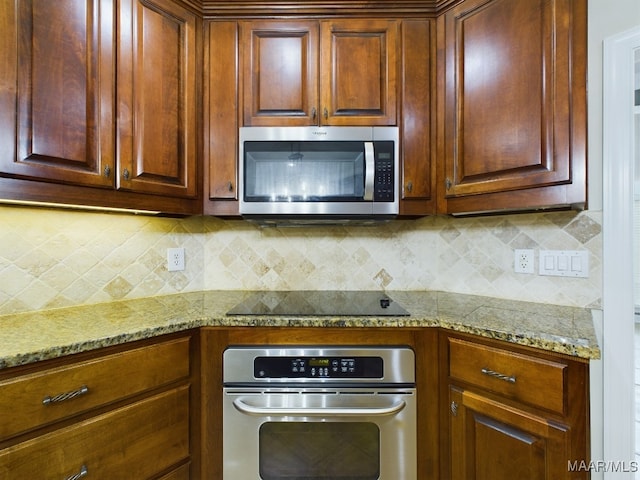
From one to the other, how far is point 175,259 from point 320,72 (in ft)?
3.90

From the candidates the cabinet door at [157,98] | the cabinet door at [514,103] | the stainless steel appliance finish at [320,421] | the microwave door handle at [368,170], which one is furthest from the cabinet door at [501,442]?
the cabinet door at [157,98]

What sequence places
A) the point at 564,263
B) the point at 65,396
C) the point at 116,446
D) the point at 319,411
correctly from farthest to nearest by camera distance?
the point at 564,263 → the point at 319,411 → the point at 116,446 → the point at 65,396

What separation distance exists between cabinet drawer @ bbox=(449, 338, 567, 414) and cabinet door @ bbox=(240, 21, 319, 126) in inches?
44.8

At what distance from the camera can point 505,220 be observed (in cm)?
153

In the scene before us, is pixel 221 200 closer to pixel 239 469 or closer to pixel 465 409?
pixel 239 469

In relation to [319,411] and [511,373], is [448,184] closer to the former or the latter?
[511,373]

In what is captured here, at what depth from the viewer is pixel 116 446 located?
1.01 m

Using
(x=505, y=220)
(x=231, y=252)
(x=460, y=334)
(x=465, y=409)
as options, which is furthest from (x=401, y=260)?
(x=231, y=252)

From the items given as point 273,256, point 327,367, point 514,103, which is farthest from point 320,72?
point 327,367

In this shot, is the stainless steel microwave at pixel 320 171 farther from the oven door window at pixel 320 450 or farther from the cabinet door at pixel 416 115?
the oven door window at pixel 320 450

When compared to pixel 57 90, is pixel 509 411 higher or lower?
lower

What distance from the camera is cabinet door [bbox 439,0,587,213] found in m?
1.10

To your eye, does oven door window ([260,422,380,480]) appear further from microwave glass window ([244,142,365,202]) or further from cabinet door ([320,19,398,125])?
cabinet door ([320,19,398,125])

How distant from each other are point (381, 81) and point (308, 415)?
143 centimetres
